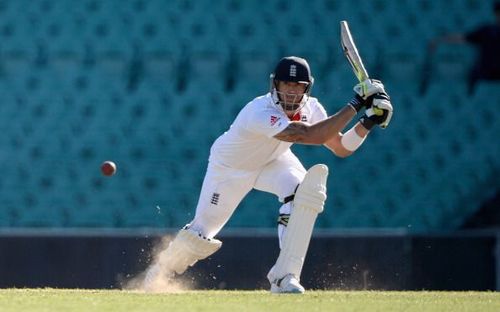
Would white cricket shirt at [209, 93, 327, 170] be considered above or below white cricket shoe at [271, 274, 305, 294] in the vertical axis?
above

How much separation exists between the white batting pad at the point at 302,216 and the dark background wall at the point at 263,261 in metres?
2.32

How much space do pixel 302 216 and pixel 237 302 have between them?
751mm

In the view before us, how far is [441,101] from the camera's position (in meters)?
10.1

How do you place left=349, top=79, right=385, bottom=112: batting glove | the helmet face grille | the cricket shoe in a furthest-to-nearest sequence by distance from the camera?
the cricket shoe → the helmet face grille → left=349, top=79, right=385, bottom=112: batting glove

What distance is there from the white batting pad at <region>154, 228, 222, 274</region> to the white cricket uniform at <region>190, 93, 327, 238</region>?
59 millimetres

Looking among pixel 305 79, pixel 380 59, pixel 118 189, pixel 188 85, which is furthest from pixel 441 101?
pixel 305 79

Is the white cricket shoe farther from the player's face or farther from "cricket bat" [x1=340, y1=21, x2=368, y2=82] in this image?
"cricket bat" [x1=340, y1=21, x2=368, y2=82]

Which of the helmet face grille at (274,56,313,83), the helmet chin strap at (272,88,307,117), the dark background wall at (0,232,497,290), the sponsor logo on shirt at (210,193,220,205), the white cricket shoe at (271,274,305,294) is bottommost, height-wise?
the dark background wall at (0,232,497,290)

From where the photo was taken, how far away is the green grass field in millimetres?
4988

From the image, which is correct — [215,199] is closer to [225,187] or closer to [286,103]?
[225,187]

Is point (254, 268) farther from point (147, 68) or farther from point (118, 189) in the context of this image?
point (147, 68)

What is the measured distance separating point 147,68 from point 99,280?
91.2 inches

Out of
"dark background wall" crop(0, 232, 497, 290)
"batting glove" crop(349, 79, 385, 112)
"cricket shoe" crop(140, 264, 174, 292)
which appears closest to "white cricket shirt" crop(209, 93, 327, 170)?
"batting glove" crop(349, 79, 385, 112)

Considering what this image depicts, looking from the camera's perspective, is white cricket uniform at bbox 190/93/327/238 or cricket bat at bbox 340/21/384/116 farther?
white cricket uniform at bbox 190/93/327/238
